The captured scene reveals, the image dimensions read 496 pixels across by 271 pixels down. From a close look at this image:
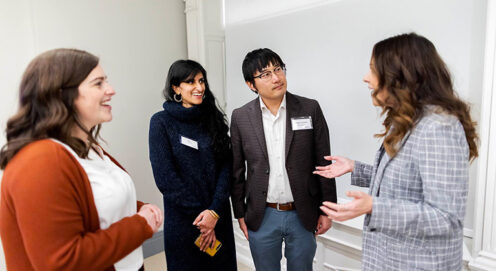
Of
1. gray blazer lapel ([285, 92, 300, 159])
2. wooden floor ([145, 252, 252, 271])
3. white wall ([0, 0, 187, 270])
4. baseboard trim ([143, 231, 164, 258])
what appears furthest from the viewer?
baseboard trim ([143, 231, 164, 258])

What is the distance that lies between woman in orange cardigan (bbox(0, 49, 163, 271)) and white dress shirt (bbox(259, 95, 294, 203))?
33.1 inches

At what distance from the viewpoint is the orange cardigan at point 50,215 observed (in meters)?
0.84

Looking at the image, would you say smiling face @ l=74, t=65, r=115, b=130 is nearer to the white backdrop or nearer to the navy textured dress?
the navy textured dress

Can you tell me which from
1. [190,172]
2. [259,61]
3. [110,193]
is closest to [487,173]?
[259,61]

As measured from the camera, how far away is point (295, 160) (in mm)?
1746

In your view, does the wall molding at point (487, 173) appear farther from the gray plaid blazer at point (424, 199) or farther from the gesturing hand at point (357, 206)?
the gesturing hand at point (357, 206)

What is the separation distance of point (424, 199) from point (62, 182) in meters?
1.11

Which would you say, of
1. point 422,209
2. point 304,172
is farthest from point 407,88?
point 304,172

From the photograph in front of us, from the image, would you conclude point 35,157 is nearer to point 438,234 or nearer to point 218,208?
point 218,208

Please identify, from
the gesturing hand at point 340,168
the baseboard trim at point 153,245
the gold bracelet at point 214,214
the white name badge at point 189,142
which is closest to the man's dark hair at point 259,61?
the white name badge at point 189,142

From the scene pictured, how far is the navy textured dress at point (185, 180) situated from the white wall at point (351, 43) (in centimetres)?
94

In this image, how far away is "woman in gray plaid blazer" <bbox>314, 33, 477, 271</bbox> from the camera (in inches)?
37.3

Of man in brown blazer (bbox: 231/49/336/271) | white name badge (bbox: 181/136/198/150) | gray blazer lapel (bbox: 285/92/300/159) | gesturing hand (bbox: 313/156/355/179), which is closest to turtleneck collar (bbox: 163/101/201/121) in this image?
white name badge (bbox: 181/136/198/150)

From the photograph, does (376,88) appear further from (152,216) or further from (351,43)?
(351,43)
